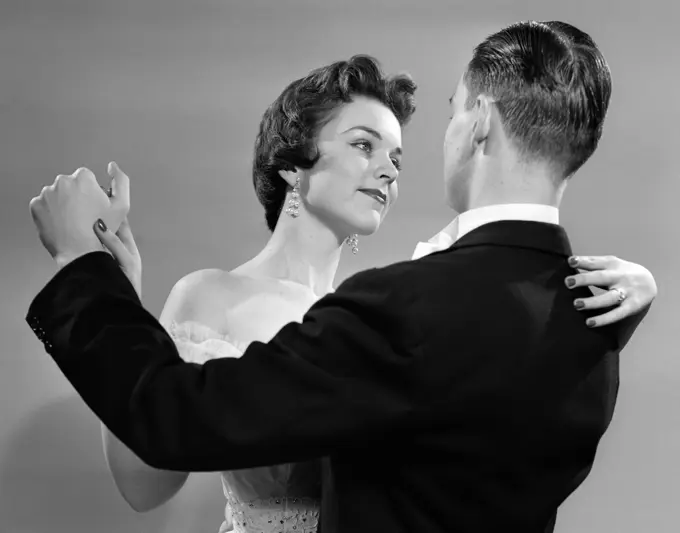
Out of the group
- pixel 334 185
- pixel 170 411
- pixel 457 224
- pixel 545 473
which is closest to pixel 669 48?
pixel 334 185

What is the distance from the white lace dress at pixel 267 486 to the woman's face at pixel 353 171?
0.34 meters

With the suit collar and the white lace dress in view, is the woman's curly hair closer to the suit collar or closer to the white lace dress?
the white lace dress

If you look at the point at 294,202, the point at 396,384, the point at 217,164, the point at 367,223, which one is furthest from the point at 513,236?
the point at 217,164

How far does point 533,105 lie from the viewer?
1287 millimetres

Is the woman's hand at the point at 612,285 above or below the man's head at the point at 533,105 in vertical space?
below

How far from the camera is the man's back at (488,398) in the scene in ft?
3.84

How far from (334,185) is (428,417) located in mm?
847

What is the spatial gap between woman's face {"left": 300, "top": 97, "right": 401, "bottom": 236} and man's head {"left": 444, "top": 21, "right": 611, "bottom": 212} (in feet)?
1.95

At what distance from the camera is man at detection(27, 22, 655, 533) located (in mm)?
1133

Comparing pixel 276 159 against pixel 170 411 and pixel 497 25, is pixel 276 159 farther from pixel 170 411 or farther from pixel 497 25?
pixel 497 25

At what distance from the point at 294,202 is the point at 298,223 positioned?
0.04 m

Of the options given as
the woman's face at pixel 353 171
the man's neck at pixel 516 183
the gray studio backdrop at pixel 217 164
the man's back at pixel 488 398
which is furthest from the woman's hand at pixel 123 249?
the gray studio backdrop at pixel 217 164

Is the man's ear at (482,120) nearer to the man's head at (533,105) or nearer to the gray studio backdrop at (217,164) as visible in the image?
the man's head at (533,105)

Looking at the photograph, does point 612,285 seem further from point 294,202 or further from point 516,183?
point 294,202
